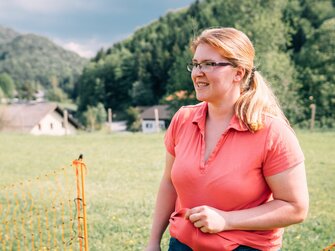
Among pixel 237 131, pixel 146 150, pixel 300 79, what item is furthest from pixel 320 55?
pixel 237 131

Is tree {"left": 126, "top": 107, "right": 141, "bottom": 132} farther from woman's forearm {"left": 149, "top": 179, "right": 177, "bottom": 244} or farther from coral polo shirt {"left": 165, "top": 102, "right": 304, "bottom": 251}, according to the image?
coral polo shirt {"left": 165, "top": 102, "right": 304, "bottom": 251}

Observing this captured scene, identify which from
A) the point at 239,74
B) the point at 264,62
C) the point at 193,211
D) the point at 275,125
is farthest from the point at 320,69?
the point at 193,211

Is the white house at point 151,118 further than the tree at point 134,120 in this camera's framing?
Yes

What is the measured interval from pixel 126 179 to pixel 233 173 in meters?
8.16

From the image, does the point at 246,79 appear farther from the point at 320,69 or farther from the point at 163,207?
the point at 320,69

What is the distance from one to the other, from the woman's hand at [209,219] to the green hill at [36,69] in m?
127

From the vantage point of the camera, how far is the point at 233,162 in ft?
5.82

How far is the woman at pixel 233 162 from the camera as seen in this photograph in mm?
1725

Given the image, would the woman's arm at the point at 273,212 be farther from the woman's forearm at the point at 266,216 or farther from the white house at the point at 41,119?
the white house at the point at 41,119

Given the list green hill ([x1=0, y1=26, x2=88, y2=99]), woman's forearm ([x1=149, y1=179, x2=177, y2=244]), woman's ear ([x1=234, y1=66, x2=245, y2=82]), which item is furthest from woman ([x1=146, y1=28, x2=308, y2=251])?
green hill ([x1=0, y1=26, x2=88, y2=99])

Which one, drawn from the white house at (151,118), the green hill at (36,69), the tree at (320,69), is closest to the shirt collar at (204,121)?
the tree at (320,69)

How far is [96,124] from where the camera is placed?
218 ft

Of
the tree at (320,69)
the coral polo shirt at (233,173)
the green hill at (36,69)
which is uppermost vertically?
the green hill at (36,69)

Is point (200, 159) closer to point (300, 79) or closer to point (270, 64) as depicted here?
point (270, 64)
